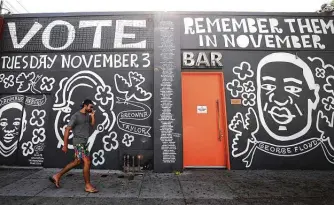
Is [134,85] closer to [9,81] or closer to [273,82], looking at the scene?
[9,81]

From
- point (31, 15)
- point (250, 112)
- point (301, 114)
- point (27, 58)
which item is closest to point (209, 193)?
point (250, 112)

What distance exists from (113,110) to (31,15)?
4261 millimetres

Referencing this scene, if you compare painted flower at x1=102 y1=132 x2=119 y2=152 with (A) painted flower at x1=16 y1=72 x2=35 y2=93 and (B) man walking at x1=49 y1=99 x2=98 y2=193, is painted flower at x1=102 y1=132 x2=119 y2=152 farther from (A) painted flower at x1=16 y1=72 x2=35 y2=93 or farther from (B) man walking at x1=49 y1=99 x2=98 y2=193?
(A) painted flower at x1=16 y1=72 x2=35 y2=93

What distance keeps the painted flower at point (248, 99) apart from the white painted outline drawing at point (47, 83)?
594cm

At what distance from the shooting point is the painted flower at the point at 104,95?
6652 mm

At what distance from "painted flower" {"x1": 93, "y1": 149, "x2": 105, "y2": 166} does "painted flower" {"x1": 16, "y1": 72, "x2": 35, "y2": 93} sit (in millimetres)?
3068

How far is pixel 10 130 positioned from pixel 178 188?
18.1 feet

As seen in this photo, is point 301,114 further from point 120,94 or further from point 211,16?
point 120,94

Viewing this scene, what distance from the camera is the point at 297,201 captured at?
407 centimetres

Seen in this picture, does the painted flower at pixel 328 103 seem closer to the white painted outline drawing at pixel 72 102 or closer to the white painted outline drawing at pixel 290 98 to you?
the white painted outline drawing at pixel 290 98

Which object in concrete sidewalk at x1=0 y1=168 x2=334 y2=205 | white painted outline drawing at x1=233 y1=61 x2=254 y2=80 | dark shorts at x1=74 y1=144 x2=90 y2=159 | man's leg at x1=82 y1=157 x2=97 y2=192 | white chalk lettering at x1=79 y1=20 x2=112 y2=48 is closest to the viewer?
concrete sidewalk at x1=0 y1=168 x2=334 y2=205

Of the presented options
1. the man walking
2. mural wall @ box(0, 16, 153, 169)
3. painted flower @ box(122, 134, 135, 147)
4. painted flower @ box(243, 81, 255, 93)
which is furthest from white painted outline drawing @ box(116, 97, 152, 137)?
painted flower @ box(243, 81, 255, 93)

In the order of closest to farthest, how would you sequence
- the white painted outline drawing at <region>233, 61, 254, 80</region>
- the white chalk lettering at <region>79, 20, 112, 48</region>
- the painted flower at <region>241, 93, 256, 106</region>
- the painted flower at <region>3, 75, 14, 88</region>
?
the painted flower at <region>241, 93, 256, 106</region>
the white painted outline drawing at <region>233, 61, 254, 80</region>
the painted flower at <region>3, 75, 14, 88</region>
the white chalk lettering at <region>79, 20, 112, 48</region>

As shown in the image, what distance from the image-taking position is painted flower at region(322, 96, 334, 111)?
6.65 meters
